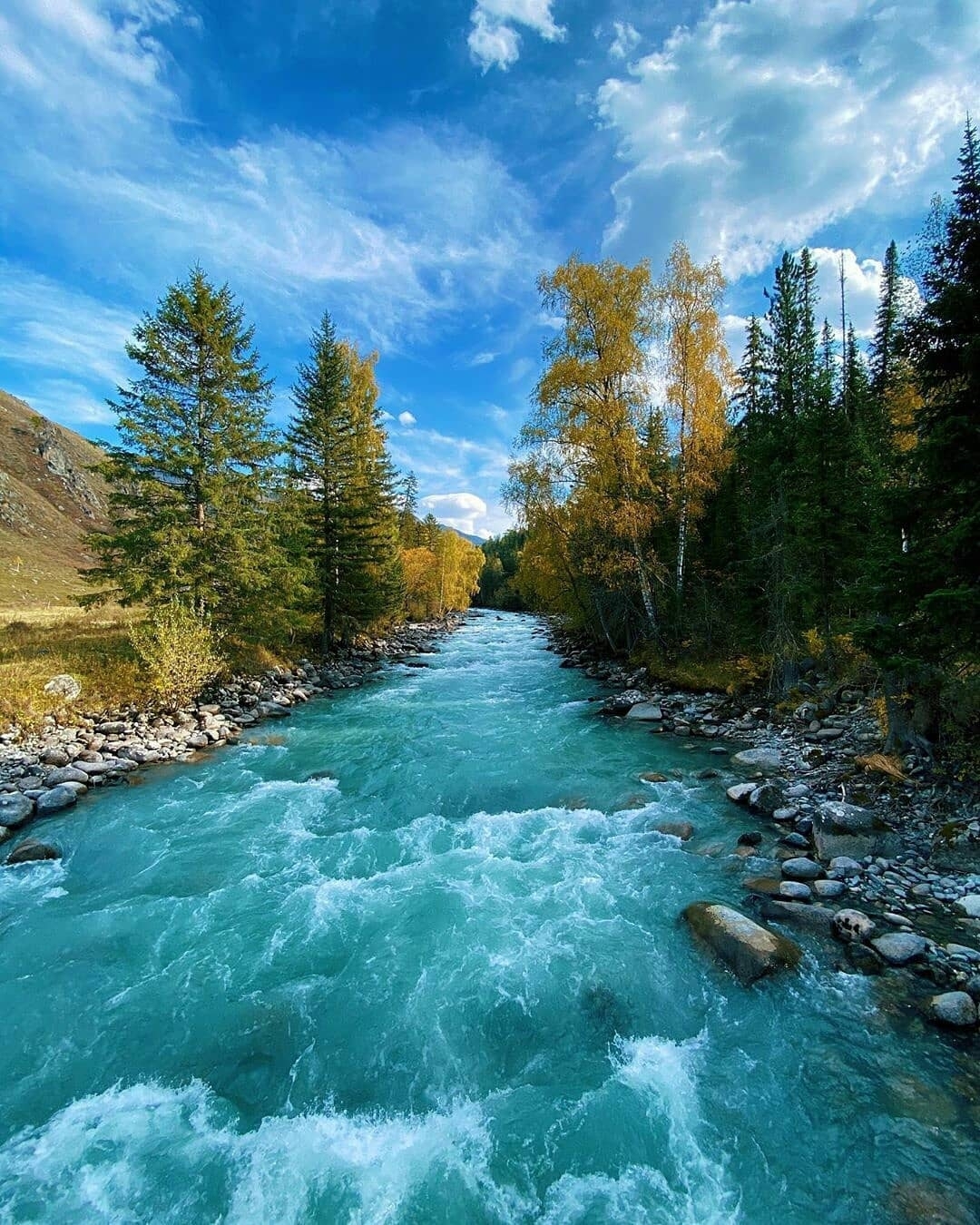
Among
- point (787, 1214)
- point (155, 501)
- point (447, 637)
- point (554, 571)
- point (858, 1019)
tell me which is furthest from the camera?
point (447, 637)

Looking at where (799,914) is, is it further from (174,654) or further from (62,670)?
(62,670)

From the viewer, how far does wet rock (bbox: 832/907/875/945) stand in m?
→ 5.62

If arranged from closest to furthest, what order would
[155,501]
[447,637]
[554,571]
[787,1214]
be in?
[787,1214]
[155,501]
[554,571]
[447,637]

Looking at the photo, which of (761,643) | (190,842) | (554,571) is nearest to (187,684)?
(190,842)

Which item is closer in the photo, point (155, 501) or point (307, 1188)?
point (307, 1188)

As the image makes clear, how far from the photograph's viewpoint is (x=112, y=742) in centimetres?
1209

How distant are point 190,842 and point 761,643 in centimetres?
1493

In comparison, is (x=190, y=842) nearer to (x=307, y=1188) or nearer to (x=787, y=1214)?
(x=307, y=1188)

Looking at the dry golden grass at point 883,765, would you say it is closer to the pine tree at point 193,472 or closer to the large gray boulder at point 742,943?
the large gray boulder at point 742,943

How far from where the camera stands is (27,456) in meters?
88.2

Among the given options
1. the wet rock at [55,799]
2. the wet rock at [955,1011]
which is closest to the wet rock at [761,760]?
the wet rock at [955,1011]

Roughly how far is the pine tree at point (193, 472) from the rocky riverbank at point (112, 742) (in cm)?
298

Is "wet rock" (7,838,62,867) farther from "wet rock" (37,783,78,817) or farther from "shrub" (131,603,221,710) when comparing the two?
"shrub" (131,603,221,710)

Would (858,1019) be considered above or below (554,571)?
below
